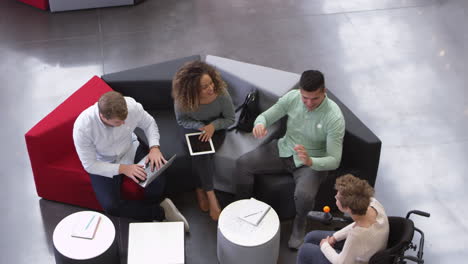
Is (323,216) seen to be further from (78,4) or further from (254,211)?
(78,4)

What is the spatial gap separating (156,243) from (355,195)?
58.1 inches

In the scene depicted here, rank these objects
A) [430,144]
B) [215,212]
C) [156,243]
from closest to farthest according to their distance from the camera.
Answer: [156,243] → [215,212] → [430,144]

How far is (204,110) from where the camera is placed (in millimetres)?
4707

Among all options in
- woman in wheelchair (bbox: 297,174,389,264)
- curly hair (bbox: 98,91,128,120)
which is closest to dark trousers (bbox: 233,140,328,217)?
woman in wheelchair (bbox: 297,174,389,264)

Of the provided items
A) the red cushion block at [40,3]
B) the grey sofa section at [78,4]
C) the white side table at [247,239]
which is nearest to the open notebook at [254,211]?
the white side table at [247,239]

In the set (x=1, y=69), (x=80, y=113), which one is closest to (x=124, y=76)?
(x=80, y=113)

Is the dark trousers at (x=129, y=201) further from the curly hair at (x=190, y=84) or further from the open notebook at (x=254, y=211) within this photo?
the open notebook at (x=254, y=211)

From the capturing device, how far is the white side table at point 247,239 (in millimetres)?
4109

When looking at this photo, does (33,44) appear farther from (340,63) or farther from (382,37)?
(382,37)

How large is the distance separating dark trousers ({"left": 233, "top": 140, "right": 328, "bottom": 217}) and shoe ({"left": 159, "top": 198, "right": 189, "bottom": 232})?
48 cm

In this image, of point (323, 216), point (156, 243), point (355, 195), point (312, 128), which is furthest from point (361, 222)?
point (156, 243)

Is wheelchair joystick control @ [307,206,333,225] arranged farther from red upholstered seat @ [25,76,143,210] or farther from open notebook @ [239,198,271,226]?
red upholstered seat @ [25,76,143,210]

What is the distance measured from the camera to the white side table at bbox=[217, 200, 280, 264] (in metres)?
4.11

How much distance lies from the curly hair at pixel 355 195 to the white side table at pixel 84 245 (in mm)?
1645
